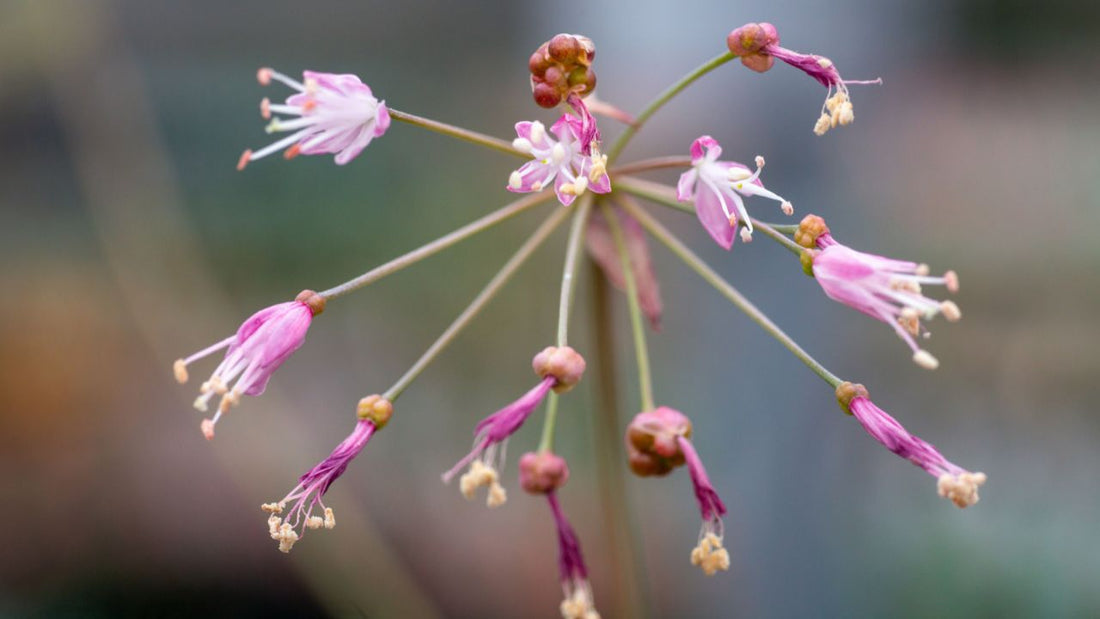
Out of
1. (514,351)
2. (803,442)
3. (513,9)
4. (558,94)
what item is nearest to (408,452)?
(514,351)

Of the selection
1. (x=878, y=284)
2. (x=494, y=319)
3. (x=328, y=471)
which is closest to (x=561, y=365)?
(x=328, y=471)

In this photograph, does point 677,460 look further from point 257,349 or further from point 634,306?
point 257,349

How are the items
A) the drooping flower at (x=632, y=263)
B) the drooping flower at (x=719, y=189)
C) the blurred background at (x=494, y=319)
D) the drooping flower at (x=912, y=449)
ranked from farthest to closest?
the blurred background at (x=494, y=319) → the drooping flower at (x=632, y=263) → the drooping flower at (x=719, y=189) → the drooping flower at (x=912, y=449)

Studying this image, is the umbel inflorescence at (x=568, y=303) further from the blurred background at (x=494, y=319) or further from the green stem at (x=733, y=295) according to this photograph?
the blurred background at (x=494, y=319)

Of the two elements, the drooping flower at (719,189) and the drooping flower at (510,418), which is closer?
the drooping flower at (510,418)

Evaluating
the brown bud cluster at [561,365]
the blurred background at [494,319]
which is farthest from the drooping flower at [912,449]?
the blurred background at [494,319]
